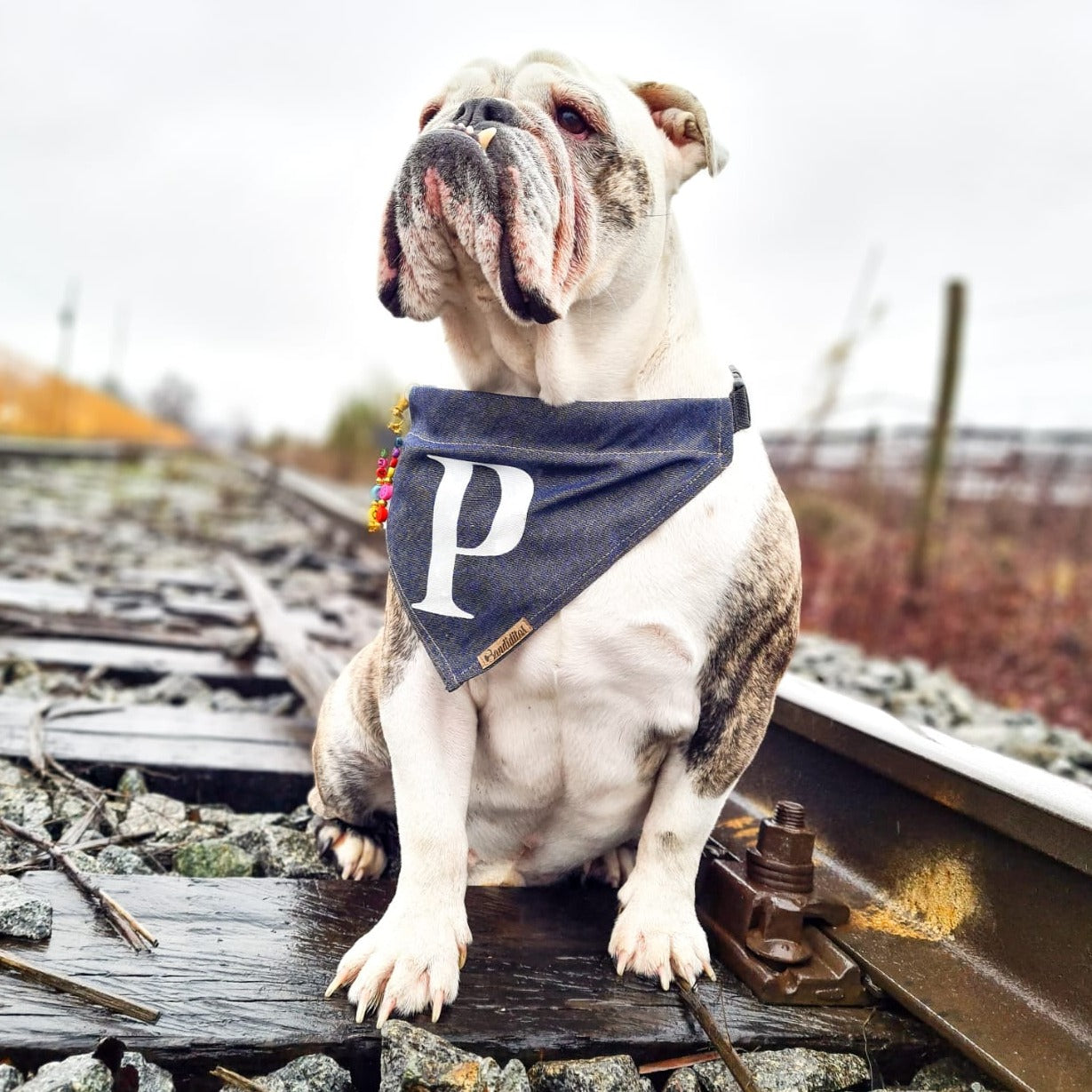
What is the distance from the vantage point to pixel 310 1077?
1605 mm

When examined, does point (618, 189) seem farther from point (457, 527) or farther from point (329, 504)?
point (329, 504)

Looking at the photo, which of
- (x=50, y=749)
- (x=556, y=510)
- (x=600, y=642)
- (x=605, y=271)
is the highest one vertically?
(x=605, y=271)

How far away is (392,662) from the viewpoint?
2170mm

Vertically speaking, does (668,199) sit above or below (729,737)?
above

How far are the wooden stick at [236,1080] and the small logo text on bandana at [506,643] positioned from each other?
776 mm

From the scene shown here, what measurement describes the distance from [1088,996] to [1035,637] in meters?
5.37

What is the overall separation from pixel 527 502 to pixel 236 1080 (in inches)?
43.0

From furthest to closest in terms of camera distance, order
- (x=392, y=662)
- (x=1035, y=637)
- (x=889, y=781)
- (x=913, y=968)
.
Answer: (x=1035, y=637) < (x=889, y=781) < (x=392, y=662) < (x=913, y=968)

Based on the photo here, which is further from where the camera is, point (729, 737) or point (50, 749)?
point (50, 749)

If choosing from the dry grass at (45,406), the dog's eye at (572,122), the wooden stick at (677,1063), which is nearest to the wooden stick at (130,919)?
the wooden stick at (677,1063)

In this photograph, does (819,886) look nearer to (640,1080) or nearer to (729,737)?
(729,737)

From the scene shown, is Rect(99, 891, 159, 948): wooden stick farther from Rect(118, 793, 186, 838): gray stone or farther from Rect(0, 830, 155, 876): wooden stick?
Rect(118, 793, 186, 838): gray stone

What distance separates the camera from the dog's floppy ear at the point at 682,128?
2227 millimetres

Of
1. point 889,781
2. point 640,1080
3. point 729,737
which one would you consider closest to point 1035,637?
point 889,781
